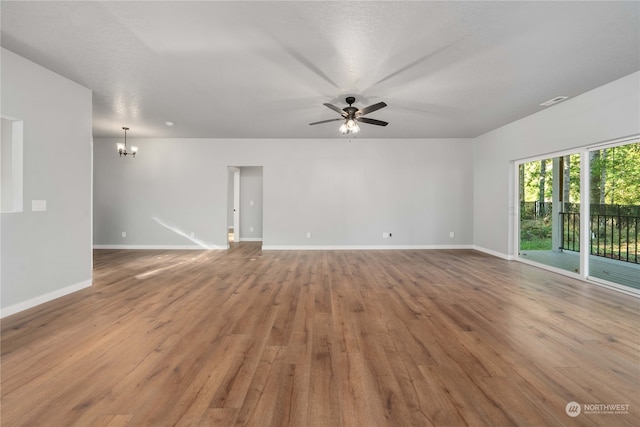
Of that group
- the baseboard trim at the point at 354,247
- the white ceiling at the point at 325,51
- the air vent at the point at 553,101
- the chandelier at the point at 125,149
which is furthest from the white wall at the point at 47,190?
the air vent at the point at 553,101

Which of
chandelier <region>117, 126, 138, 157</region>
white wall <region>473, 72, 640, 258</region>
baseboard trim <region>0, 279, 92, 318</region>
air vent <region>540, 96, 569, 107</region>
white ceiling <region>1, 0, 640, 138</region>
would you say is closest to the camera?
white ceiling <region>1, 0, 640, 138</region>

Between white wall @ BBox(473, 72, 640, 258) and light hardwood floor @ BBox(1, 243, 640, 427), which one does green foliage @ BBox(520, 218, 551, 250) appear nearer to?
white wall @ BBox(473, 72, 640, 258)

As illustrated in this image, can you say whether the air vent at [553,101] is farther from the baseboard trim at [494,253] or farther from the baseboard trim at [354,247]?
the baseboard trim at [354,247]

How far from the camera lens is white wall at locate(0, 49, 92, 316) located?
297 cm

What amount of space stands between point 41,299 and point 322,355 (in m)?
3.48

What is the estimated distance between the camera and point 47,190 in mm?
3348

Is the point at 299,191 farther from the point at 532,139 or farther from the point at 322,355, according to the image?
the point at 322,355

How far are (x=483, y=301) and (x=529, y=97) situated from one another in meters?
3.26

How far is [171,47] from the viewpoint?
113 inches

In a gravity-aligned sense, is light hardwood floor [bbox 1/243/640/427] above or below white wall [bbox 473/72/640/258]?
below

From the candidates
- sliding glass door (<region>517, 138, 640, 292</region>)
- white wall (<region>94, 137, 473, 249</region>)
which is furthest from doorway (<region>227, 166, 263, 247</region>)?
sliding glass door (<region>517, 138, 640, 292</region>)

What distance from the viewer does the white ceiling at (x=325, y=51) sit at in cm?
233

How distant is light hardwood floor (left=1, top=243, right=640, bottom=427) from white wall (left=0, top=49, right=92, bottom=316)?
31cm

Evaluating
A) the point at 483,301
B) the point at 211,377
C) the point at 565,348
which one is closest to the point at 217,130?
the point at 211,377
